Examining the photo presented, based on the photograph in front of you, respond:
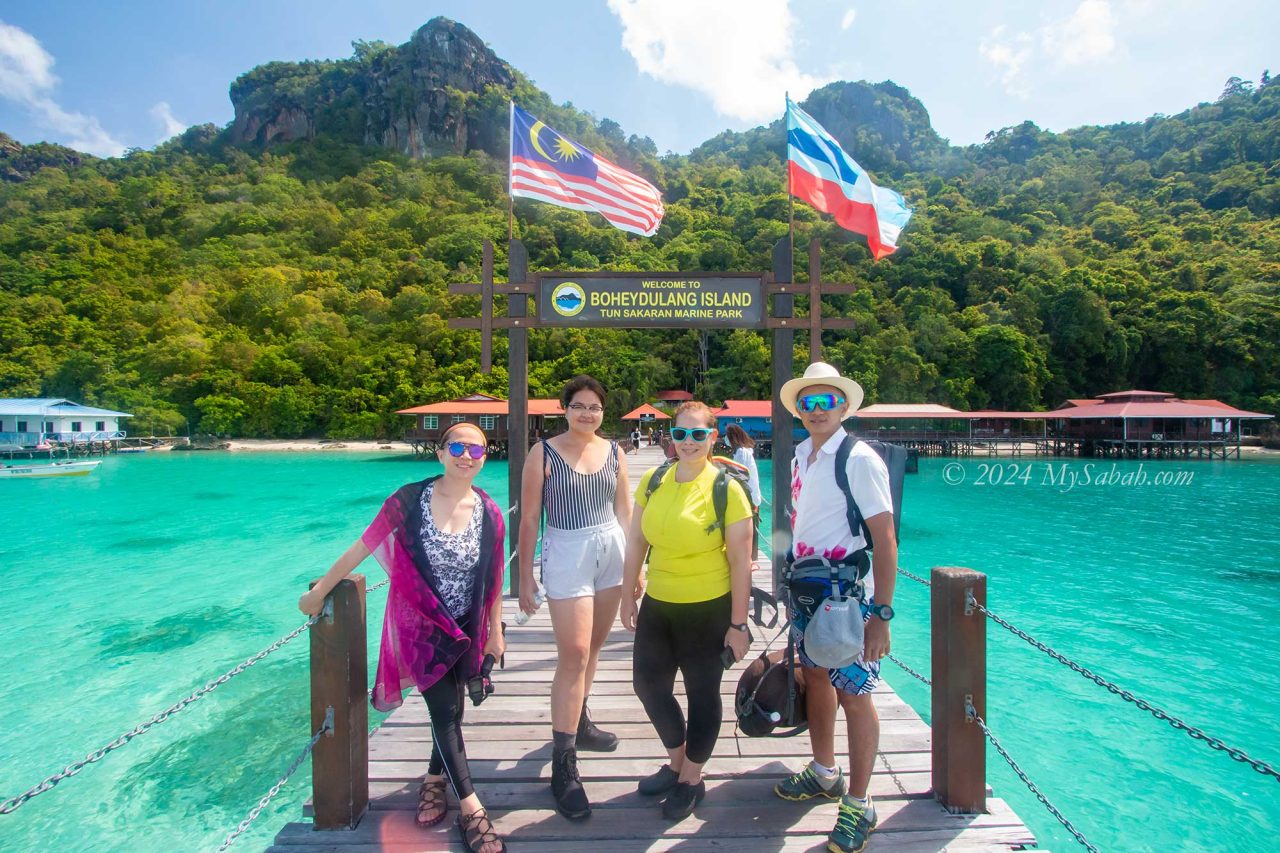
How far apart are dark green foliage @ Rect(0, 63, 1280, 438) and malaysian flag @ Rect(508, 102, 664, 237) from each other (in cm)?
3182

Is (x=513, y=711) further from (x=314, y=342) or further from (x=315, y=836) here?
(x=314, y=342)

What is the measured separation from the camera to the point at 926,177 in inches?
3787

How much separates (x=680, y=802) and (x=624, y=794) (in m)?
0.33

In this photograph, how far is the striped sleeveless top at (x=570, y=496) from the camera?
8.41 ft

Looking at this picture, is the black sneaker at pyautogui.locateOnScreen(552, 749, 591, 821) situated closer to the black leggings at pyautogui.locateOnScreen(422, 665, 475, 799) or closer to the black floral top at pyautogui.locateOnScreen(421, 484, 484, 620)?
the black leggings at pyautogui.locateOnScreen(422, 665, 475, 799)

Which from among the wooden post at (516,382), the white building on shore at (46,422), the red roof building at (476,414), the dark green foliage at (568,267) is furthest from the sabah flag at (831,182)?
the white building on shore at (46,422)

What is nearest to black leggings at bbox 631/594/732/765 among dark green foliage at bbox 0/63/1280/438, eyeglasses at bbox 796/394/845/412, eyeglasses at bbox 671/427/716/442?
eyeglasses at bbox 671/427/716/442

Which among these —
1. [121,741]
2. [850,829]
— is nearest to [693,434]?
[850,829]

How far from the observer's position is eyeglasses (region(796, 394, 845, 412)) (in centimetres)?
240

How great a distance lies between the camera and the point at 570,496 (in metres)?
2.57

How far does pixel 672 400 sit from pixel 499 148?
2469 inches

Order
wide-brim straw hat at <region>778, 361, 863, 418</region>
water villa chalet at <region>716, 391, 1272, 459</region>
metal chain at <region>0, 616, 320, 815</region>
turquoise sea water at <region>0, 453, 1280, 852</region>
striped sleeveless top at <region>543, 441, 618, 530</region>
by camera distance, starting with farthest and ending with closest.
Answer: water villa chalet at <region>716, 391, 1272, 459</region>, turquoise sea water at <region>0, 453, 1280, 852</region>, striped sleeveless top at <region>543, 441, 618, 530</region>, wide-brim straw hat at <region>778, 361, 863, 418</region>, metal chain at <region>0, 616, 320, 815</region>
